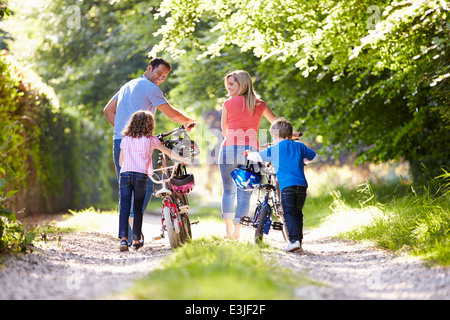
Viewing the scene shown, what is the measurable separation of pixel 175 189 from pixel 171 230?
437mm

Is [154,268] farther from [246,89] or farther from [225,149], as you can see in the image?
[246,89]

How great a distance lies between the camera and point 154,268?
4.47 m

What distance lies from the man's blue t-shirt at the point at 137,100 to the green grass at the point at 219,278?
207cm

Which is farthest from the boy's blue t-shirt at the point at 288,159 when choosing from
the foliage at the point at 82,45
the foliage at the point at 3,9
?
the foliage at the point at 82,45

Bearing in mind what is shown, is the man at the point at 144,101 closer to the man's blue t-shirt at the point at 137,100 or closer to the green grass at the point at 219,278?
the man's blue t-shirt at the point at 137,100

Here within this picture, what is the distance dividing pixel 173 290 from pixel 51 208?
9.30 m

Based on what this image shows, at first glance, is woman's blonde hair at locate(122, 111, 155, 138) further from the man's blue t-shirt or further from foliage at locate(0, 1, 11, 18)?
foliage at locate(0, 1, 11, 18)

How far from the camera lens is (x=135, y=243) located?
6.04m

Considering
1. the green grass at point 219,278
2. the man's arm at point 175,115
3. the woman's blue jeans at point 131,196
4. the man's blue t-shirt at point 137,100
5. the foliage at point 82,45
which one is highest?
the foliage at point 82,45

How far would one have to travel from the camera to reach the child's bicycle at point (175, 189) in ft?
19.2

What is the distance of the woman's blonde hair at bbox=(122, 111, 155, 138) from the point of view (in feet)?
19.2

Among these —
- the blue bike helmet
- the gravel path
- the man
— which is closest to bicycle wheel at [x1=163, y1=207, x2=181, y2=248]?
the gravel path

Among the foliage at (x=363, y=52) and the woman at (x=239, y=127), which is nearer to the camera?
the woman at (x=239, y=127)
